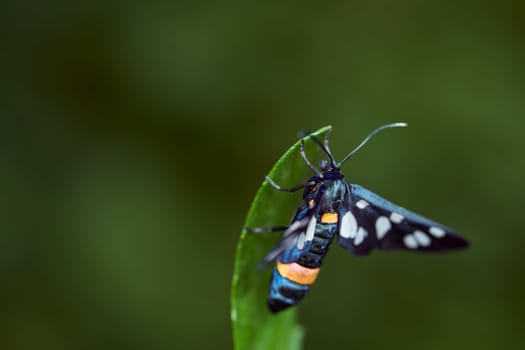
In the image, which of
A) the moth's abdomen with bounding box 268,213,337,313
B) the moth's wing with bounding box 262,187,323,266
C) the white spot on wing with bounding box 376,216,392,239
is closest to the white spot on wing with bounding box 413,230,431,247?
the white spot on wing with bounding box 376,216,392,239

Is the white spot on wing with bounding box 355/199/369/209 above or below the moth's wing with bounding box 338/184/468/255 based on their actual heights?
above

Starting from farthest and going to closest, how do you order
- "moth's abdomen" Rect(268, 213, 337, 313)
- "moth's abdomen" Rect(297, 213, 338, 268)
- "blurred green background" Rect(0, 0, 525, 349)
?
1. "blurred green background" Rect(0, 0, 525, 349)
2. "moth's abdomen" Rect(297, 213, 338, 268)
3. "moth's abdomen" Rect(268, 213, 337, 313)

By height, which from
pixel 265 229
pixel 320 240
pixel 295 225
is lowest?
pixel 320 240

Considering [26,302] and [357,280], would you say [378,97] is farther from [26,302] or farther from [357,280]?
[26,302]

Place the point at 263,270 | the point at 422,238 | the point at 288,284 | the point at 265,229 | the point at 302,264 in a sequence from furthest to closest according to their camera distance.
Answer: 1. the point at 422,238
2. the point at 302,264
3. the point at 288,284
4. the point at 263,270
5. the point at 265,229

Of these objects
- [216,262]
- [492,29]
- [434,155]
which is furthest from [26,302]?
[492,29]

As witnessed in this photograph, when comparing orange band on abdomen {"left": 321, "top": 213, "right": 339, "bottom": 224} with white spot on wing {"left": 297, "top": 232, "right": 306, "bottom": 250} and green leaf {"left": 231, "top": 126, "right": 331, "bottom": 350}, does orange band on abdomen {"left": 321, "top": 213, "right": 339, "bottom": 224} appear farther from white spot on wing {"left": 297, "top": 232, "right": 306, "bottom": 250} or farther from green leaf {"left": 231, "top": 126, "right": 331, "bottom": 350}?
green leaf {"left": 231, "top": 126, "right": 331, "bottom": 350}

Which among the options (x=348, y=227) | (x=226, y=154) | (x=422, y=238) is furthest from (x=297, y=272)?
(x=226, y=154)

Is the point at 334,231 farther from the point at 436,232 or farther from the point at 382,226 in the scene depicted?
the point at 436,232
